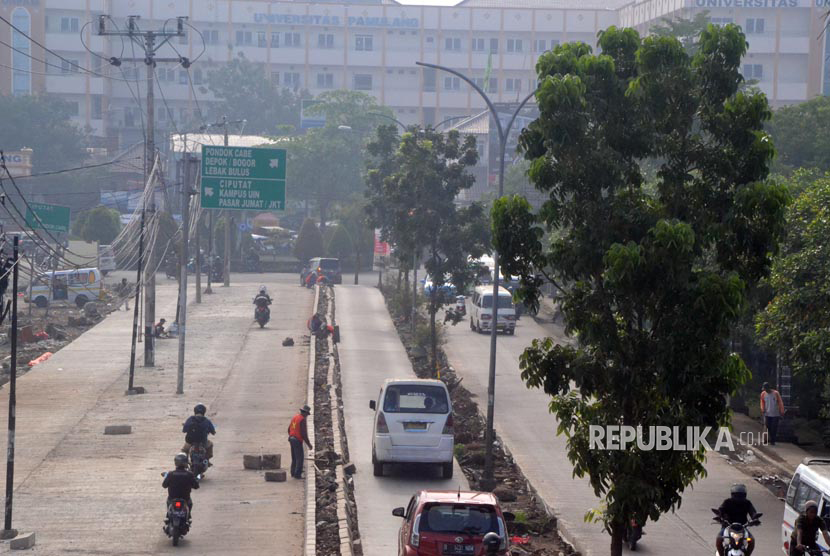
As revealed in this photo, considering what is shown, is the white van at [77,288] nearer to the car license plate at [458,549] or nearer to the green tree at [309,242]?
the green tree at [309,242]

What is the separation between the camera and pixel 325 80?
112 metres

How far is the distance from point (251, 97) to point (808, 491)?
96.5 m

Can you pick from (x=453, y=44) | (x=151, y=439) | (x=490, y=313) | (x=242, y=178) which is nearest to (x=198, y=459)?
(x=151, y=439)

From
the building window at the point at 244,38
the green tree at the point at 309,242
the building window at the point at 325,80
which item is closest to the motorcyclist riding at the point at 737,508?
the green tree at the point at 309,242

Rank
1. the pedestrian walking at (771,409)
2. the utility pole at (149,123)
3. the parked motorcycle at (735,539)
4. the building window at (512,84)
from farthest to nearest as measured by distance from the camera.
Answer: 1. the building window at (512,84)
2. the utility pole at (149,123)
3. the pedestrian walking at (771,409)
4. the parked motorcycle at (735,539)

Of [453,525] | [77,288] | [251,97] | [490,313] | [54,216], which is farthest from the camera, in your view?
[251,97]

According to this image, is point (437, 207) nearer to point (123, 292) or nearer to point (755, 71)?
point (123, 292)

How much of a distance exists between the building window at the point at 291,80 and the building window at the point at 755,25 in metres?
43.4

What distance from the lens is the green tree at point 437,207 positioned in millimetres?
35344

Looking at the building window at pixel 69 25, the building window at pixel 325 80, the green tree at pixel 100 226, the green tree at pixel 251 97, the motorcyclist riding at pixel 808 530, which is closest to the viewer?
the motorcyclist riding at pixel 808 530

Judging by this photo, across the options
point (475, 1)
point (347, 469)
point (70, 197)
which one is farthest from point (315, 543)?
point (475, 1)

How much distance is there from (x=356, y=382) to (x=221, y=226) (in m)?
41.3

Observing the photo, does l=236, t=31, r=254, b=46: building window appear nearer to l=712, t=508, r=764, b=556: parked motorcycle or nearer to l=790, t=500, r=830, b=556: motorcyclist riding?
l=712, t=508, r=764, b=556: parked motorcycle

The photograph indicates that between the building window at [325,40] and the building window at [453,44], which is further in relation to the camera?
the building window at [325,40]
